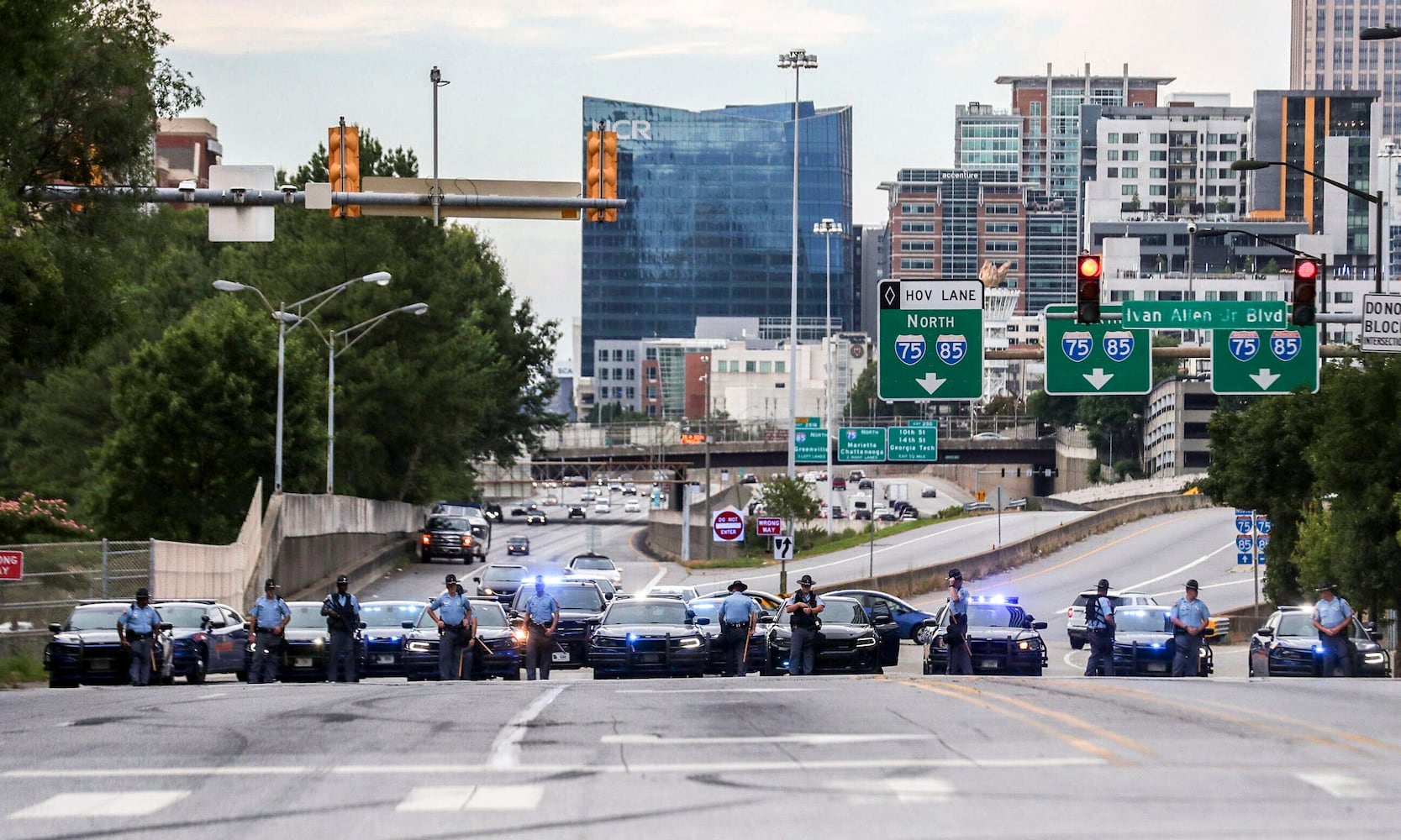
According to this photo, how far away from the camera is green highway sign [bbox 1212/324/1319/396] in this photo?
35625mm

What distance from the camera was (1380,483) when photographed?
34.5m

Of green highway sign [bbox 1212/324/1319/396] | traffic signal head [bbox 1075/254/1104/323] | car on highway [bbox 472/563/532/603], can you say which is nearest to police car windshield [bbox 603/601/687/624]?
traffic signal head [bbox 1075/254/1104/323]

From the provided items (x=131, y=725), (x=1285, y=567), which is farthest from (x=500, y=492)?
(x=131, y=725)

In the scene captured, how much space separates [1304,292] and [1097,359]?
8.22 m

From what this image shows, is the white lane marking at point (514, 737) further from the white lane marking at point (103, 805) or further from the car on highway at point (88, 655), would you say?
the car on highway at point (88, 655)

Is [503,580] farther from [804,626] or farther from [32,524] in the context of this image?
[804,626]

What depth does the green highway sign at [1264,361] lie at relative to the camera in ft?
117

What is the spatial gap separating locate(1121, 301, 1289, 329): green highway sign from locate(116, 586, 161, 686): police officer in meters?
18.5

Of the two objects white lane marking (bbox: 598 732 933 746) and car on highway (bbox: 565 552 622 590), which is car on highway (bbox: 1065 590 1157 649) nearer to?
car on highway (bbox: 565 552 622 590)

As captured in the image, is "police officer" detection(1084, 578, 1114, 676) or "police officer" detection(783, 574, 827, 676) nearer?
"police officer" detection(783, 574, 827, 676)

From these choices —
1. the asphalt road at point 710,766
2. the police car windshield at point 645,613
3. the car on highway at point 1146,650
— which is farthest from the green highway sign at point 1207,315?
the asphalt road at point 710,766

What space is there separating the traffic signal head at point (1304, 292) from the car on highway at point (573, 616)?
539 inches

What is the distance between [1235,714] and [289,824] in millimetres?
9303

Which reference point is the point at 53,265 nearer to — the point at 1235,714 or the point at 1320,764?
the point at 1235,714
